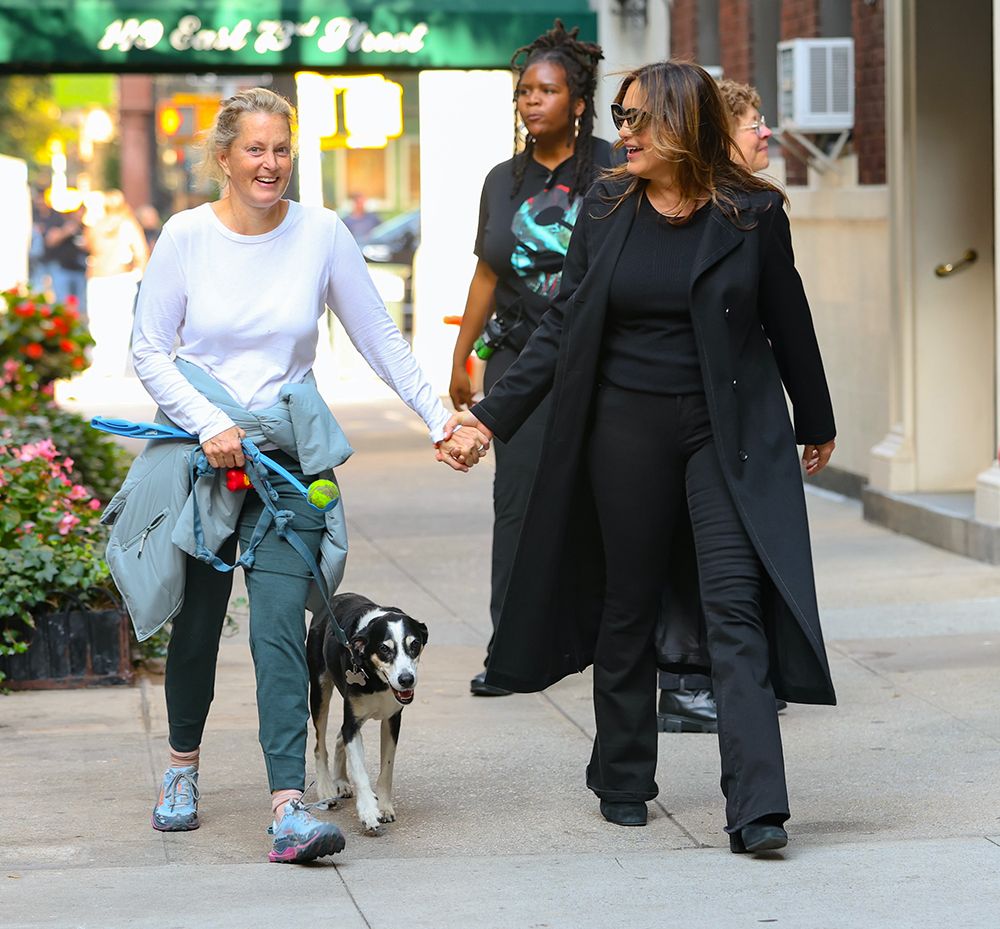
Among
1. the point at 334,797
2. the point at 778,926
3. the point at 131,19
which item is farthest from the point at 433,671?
the point at 131,19

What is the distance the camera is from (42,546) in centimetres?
755

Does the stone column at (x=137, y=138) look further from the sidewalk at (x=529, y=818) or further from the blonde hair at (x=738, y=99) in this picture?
the blonde hair at (x=738, y=99)

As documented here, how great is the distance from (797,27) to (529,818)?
8.51 m

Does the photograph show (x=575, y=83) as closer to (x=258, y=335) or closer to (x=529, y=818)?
(x=258, y=335)

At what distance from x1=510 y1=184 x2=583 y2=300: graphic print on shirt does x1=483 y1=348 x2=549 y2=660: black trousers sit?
0.29 meters

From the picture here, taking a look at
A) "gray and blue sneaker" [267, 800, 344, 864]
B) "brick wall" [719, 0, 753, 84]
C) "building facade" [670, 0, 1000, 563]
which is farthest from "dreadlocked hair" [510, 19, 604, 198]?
"brick wall" [719, 0, 753, 84]

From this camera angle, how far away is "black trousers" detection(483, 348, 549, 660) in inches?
277

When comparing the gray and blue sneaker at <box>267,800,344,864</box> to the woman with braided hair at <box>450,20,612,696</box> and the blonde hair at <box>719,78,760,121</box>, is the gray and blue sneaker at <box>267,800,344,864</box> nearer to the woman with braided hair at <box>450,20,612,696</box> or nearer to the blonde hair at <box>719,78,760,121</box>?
the woman with braided hair at <box>450,20,612,696</box>

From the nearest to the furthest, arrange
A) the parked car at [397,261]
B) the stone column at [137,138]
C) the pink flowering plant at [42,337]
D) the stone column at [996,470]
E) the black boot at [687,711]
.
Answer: the black boot at [687,711] < the stone column at [996,470] < the pink flowering plant at [42,337] < the parked car at [397,261] < the stone column at [137,138]

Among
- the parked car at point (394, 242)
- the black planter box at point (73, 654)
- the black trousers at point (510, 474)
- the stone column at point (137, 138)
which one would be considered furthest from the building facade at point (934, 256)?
the stone column at point (137, 138)

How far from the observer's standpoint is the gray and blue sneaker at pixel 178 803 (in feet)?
18.1

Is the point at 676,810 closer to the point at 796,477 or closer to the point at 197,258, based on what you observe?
the point at 796,477

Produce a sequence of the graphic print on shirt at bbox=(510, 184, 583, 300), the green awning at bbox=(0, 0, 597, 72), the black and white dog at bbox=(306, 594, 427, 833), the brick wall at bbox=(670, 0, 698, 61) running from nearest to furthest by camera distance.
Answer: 1. the black and white dog at bbox=(306, 594, 427, 833)
2. the graphic print on shirt at bbox=(510, 184, 583, 300)
3. the green awning at bbox=(0, 0, 597, 72)
4. the brick wall at bbox=(670, 0, 698, 61)

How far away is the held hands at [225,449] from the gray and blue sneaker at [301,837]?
0.84 metres
